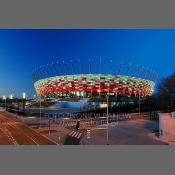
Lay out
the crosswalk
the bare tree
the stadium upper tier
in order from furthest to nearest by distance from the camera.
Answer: the stadium upper tier < the bare tree < the crosswalk

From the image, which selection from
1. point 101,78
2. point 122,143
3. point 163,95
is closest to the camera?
point 122,143

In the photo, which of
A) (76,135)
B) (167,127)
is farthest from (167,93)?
(76,135)

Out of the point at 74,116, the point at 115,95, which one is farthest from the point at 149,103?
the point at 74,116

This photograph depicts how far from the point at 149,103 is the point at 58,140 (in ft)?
123

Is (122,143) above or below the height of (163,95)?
below

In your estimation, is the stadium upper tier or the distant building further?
the stadium upper tier

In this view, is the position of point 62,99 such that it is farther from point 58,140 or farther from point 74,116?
point 58,140

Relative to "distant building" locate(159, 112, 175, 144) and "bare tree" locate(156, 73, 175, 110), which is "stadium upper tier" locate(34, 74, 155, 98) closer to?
"bare tree" locate(156, 73, 175, 110)

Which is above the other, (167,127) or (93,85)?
(93,85)

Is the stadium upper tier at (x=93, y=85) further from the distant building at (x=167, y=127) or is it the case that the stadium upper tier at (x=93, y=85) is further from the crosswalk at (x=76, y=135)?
the distant building at (x=167, y=127)

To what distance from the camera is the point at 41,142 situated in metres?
20.5

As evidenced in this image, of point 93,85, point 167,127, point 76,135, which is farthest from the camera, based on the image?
point 93,85

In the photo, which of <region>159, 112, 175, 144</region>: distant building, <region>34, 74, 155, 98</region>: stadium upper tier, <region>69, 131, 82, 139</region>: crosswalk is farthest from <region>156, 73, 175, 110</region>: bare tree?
<region>34, 74, 155, 98</region>: stadium upper tier

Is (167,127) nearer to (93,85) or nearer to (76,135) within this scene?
(76,135)
